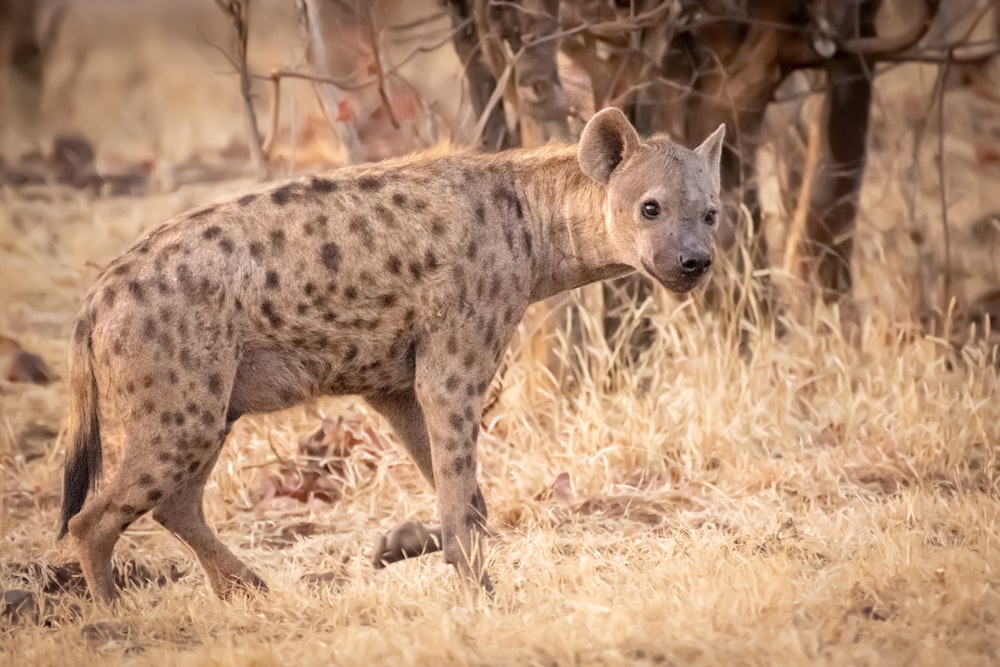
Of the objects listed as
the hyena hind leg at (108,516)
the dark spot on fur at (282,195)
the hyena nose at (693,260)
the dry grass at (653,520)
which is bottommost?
the dry grass at (653,520)

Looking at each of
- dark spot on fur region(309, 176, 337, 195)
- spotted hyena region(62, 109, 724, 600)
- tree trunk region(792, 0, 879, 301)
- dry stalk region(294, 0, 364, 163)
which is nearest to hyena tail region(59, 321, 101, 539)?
spotted hyena region(62, 109, 724, 600)

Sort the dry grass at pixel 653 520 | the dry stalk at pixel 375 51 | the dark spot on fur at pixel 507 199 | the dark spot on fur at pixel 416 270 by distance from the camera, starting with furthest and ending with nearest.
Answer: the dry stalk at pixel 375 51 → the dark spot on fur at pixel 507 199 → the dark spot on fur at pixel 416 270 → the dry grass at pixel 653 520

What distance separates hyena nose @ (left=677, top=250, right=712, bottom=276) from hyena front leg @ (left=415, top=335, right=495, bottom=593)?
27.0 inches

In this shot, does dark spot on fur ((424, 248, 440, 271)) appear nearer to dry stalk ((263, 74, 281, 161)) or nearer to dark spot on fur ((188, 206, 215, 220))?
dark spot on fur ((188, 206, 215, 220))

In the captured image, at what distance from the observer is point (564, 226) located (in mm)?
4797

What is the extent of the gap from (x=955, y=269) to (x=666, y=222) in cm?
404

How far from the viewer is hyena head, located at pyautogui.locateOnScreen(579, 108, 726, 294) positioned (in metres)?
4.50

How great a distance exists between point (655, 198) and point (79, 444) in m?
1.94

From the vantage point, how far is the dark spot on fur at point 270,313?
437 centimetres

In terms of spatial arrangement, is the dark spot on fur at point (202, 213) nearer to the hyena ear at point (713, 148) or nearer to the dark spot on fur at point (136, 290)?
the dark spot on fur at point (136, 290)

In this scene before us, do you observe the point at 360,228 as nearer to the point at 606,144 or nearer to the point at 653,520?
the point at 606,144

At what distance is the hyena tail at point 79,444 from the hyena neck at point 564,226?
146 cm

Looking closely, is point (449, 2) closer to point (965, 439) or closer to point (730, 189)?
point (730, 189)

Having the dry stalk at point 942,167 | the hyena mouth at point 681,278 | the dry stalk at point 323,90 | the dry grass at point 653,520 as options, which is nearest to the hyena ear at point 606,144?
the hyena mouth at point 681,278
